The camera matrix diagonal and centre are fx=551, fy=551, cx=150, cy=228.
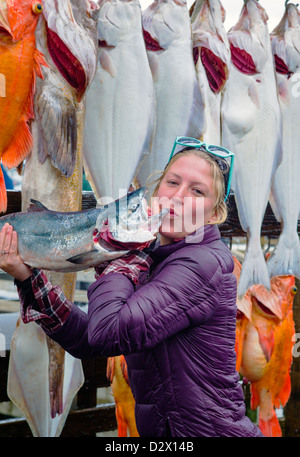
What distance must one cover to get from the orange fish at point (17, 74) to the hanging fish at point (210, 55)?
2.56ft

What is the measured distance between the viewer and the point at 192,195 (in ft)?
4.67

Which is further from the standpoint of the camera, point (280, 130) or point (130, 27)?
point (280, 130)

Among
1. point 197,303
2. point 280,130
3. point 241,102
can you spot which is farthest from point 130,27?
point 197,303

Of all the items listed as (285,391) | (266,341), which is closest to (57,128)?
(266,341)

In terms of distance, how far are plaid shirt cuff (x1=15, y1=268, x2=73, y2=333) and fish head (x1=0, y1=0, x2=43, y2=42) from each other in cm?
82

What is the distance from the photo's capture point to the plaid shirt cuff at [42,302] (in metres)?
1.38

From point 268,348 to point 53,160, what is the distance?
5.18ft

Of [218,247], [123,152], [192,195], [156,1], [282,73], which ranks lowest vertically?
[218,247]

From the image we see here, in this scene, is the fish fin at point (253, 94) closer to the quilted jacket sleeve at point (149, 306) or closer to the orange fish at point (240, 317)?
the orange fish at point (240, 317)

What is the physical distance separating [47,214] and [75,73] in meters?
0.70

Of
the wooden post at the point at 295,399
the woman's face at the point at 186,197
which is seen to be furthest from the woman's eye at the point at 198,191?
the wooden post at the point at 295,399

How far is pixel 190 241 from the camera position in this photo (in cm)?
140

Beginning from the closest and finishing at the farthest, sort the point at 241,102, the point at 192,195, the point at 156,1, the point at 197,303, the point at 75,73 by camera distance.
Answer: the point at 197,303 < the point at 192,195 < the point at 75,73 < the point at 156,1 < the point at 241,102

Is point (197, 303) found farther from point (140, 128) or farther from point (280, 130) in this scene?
point (280, 130)
